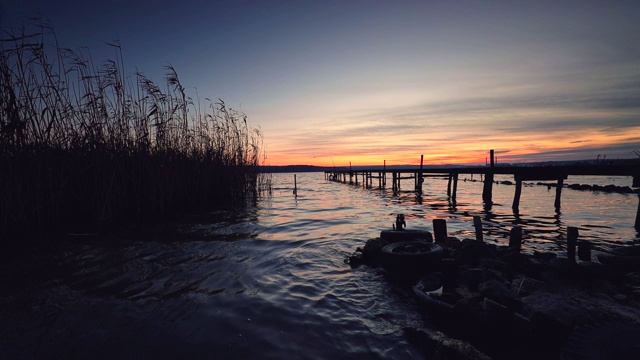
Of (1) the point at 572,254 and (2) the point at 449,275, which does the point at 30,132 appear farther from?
(1) the point at 572,254

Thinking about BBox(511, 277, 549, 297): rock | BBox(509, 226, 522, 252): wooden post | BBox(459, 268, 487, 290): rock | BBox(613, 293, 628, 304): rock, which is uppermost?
BBox(509, 226, 522, 252): wooden post

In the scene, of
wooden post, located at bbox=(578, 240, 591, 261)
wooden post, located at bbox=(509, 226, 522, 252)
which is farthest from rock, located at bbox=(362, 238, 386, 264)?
wooden post, located at bbox=(578, 240, 591, 261)

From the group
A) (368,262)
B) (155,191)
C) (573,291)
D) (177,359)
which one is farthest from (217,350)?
(155,191)

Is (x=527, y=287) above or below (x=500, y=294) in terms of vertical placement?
below

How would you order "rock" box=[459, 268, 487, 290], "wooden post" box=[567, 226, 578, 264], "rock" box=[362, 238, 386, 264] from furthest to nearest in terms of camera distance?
"rock" box=[362, 238, 386, 264], "wooden post" box=[567, 226, 578, 264], "rock" box=[459, 268, 487, 290]

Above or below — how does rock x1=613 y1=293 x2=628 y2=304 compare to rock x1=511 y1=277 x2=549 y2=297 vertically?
below

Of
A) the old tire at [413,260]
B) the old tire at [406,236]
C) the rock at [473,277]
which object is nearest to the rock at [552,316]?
the rock at [473,277]

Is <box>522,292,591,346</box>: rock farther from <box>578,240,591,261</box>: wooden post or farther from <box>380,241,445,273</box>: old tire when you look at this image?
<box>578,240,591,261</box>: wooden post

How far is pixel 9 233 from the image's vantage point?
5.94m

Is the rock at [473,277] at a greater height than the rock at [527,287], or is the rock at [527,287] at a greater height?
the rock at [473,277]

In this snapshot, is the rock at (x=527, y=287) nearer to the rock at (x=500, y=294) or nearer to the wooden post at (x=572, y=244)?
the rock at (x=500, y=294)

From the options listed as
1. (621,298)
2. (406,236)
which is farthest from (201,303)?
(621,298)

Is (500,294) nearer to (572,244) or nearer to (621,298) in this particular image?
(621,298)

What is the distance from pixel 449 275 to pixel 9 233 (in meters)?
8.52
